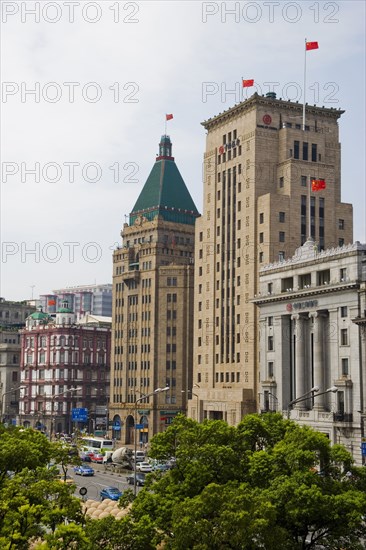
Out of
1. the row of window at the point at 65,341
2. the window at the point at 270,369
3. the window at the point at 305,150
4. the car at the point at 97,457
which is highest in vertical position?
the window at the point at 305,150

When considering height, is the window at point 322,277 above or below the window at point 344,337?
above

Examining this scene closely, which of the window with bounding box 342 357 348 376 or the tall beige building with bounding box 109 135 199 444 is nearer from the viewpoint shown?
the window with bounding box 342 357 348 376

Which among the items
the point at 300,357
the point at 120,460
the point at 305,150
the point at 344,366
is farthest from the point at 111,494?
the point at 305,150

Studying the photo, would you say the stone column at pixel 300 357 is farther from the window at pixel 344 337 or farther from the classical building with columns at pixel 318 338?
the window at pixel 344 337

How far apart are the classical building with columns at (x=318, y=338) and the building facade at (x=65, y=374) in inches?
2513

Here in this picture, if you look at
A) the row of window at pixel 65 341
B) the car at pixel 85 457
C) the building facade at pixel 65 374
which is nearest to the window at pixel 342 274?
the car at pixel 85 457

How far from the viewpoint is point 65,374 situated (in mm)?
171625

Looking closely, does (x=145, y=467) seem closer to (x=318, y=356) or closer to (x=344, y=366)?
(x=318, y=356)

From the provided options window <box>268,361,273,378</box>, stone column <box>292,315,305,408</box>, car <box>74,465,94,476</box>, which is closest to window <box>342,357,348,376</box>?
stone column <box>292,315,305,408</box>

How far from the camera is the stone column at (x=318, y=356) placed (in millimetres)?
100438

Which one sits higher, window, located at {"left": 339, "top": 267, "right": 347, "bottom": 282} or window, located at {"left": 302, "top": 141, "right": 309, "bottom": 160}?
window, located at {"left": 302, "top": 141, "right": 309, "bottom": 160}

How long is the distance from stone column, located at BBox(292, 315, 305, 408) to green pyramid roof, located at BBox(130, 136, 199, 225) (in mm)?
59257

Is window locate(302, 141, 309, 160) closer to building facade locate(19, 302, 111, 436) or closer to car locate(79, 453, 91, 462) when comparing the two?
car locate(79, 453, 91, 462)

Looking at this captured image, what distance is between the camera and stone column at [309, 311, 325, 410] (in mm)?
100438
